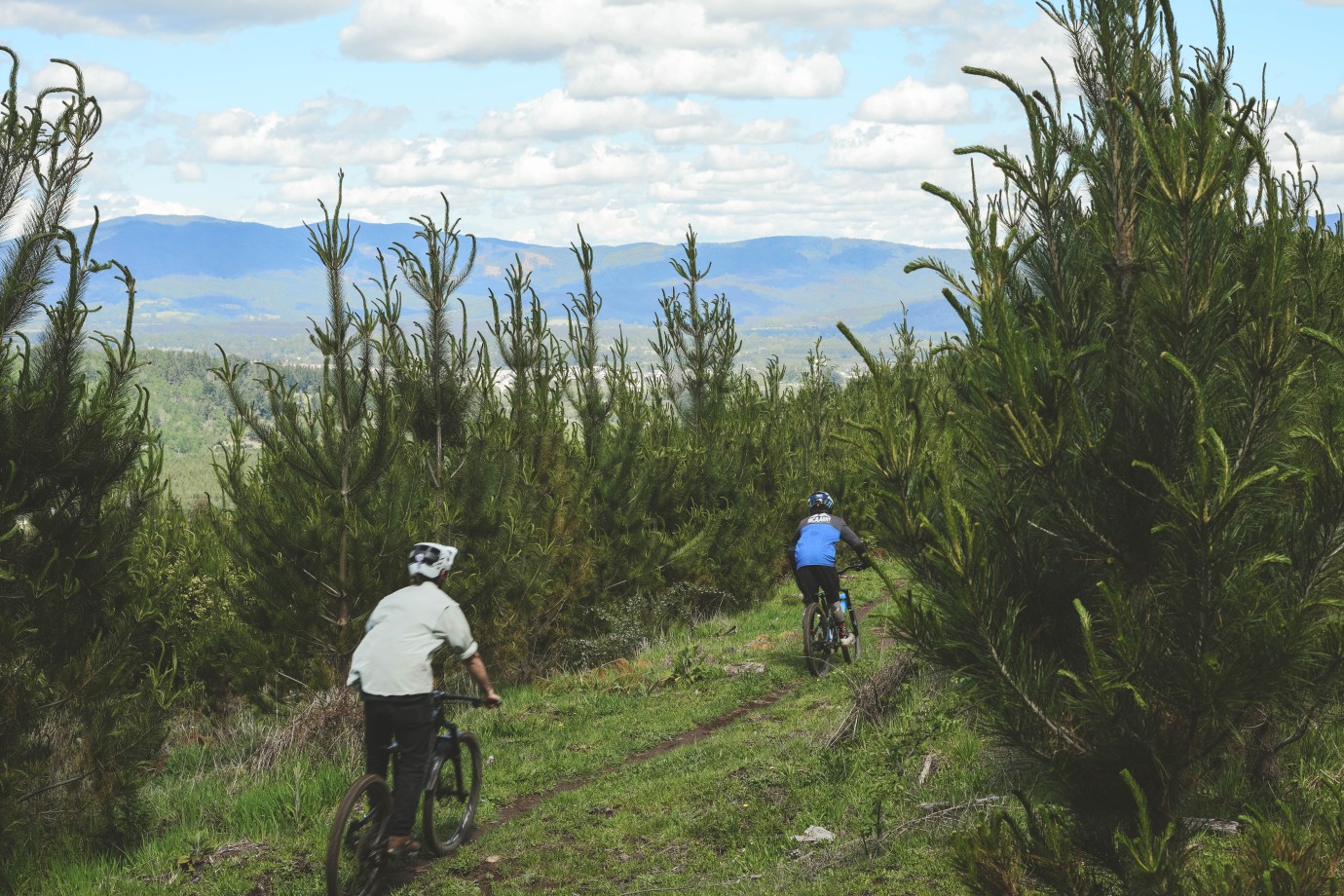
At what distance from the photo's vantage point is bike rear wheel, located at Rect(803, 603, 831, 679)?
1248cm

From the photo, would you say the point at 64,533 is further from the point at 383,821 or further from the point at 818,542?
the point at 818,542

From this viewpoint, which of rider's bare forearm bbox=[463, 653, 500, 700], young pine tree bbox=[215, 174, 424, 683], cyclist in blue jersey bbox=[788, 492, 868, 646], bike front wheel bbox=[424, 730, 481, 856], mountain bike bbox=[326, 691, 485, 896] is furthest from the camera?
cyclist in blue jersey bbox=[788, 492, 868, 646]

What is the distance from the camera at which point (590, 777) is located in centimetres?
952

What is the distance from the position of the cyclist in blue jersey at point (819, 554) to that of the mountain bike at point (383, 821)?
18.3 feet

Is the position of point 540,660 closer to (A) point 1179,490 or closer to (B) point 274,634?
(B) point 274,634

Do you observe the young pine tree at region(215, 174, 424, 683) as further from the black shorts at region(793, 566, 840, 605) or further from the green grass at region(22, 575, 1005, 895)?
the black shorts at region(793, 566, 840, 605)

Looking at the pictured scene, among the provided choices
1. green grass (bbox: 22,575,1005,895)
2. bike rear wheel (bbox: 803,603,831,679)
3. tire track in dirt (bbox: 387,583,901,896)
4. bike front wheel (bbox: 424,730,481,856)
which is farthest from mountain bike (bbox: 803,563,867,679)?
bike front wheel (bbox: 424,730,481,856)

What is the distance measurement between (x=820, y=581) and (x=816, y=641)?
75 centimetres

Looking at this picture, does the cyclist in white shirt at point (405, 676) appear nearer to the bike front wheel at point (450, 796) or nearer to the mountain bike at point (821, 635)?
the bike front wheel at point (450, 796)

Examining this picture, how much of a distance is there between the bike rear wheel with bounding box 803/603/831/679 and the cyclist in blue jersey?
158 mm

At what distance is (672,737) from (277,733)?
3713 millimetres

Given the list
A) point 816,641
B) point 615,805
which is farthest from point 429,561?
point 816,641

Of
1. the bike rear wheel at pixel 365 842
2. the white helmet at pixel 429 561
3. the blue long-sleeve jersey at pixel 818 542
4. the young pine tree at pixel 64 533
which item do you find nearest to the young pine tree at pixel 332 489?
the young pine tree at pixel 64 533

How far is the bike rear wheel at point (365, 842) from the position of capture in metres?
6.38
